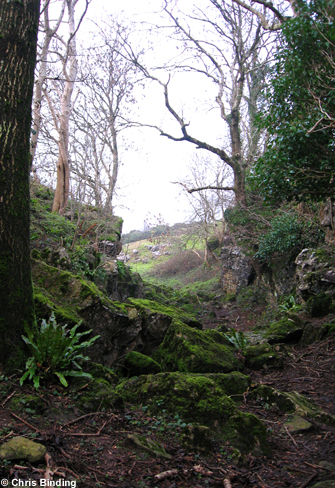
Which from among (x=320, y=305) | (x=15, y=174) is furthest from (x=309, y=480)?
(x=320, y=305)

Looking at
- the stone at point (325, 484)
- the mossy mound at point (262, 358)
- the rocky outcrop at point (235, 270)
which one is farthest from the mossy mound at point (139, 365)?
the rocky outcrop at point (235, 270)

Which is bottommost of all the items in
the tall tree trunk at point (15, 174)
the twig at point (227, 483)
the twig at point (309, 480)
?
the twig at point (309, 480)

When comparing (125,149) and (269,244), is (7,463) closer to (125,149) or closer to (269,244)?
(269,244)

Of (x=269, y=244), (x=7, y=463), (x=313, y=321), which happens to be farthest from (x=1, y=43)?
(x=269, y=244)

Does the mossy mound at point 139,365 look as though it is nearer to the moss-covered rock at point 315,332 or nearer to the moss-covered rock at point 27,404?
the moss-covered rock at point 27,404

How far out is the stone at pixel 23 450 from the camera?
92.3 inches

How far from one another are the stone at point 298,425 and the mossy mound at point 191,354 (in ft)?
5.42

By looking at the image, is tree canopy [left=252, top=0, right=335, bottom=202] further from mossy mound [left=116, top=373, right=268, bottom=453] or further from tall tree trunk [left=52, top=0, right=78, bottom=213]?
tall tree trunk [left=52, top=0, right=78, bottom=213]

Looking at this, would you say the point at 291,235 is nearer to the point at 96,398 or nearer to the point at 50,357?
the point at 96,398

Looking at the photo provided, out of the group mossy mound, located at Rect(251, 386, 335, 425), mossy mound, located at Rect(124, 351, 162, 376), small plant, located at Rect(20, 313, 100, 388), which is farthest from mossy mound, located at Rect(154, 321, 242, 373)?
small plant, located at Rect(20, 313, 100, 388)

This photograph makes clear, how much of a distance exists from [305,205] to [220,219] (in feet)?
42.3

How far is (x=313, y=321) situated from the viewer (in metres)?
8.34

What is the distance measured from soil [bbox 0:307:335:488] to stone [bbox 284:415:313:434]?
55mm

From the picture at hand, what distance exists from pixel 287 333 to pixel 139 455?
611cm
